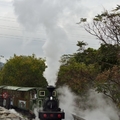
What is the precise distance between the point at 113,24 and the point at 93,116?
29.5ft

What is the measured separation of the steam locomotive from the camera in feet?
70.9

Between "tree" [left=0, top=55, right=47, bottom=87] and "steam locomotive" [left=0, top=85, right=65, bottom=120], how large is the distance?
1325 centimetres

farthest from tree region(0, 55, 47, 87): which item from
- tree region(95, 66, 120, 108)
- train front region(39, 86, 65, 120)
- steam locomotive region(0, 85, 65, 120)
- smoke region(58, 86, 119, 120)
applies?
tree region(95, 66, 120, 108)

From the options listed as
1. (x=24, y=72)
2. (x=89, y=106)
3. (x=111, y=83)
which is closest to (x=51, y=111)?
(x=111, y=83)

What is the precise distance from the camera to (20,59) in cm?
5006

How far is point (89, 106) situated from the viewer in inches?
1095

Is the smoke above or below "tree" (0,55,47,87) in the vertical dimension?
below

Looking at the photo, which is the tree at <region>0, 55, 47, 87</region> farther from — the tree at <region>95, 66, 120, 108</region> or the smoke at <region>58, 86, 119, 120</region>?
the tree at <region>95, 66, 120, 108</region>

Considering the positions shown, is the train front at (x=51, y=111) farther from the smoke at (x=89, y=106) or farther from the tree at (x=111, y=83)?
the tree at (x=111, y=83)

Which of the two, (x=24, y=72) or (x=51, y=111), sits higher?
(x=24, y=72)

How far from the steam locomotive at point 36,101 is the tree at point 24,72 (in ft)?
43.5

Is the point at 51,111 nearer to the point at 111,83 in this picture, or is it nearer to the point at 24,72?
the point at 111,83

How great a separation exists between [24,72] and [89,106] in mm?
21773

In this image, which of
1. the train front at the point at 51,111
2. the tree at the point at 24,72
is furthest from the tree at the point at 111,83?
the tree at the point at 24,72
